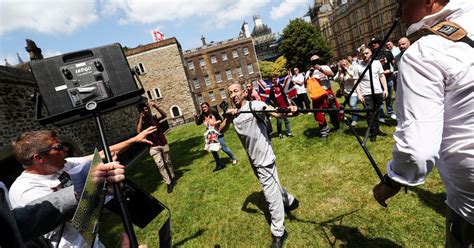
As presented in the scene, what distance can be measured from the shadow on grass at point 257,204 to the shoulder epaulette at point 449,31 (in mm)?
3502

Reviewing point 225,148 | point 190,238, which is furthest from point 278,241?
point 225,148

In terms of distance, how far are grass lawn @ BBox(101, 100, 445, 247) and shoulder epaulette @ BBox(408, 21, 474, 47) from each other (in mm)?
2627

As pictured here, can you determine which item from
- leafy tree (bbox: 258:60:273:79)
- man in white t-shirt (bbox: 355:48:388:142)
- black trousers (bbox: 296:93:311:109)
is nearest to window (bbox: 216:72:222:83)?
leafy tree (bbox: 258:60:273:79)

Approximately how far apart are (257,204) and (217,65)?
40025mm

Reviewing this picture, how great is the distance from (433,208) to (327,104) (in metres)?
3.90

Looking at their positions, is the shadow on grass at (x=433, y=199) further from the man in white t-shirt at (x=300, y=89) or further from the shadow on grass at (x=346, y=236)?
the man in white t-shirt at (x=300, y=89)

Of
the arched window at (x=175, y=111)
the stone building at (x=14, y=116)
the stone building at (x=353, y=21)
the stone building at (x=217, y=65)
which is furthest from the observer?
the stone building at (x=353, y=21)

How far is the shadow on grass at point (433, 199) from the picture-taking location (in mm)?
3283

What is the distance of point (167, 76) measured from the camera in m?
31.3

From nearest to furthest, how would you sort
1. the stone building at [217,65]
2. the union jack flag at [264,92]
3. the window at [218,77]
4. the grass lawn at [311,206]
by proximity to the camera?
the grass lawn at [311,206]
the union jack flag at [264,92]
the stone building at [217,65]
the window at [218,77]

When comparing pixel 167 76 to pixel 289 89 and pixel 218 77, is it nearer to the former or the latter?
pixel 218 77

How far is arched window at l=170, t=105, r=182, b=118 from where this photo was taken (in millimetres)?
32175

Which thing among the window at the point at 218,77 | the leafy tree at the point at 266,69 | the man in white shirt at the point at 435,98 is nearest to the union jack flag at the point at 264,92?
the man in white shirt at the point at 435,98

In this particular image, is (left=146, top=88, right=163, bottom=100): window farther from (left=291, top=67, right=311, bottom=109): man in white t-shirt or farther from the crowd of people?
the crowd of people
